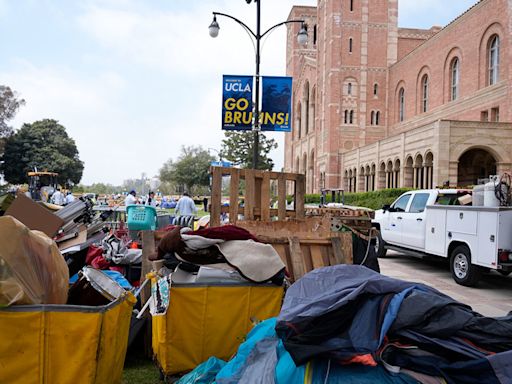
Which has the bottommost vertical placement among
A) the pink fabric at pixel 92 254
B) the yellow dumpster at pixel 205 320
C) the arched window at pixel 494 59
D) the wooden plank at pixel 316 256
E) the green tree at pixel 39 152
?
the yellow dumpster at pixel 205 320

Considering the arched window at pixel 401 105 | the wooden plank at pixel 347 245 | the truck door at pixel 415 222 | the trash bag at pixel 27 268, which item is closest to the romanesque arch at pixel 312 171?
the arched window at pixel 401 105

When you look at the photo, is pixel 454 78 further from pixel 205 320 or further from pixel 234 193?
pixel 205 320

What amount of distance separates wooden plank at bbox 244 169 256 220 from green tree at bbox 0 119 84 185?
Result: 66487 millimetres

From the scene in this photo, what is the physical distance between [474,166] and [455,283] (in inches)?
1017

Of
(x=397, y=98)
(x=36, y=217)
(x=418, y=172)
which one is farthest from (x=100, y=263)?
(x=397, y=98)

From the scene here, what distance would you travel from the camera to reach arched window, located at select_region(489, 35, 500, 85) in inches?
1257

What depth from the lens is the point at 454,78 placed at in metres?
38.2

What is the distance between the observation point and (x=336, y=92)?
171ft

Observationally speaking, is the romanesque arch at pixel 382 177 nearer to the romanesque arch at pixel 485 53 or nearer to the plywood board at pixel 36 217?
the romanesque arch at pixel 485 53

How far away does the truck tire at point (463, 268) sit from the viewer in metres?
9.74

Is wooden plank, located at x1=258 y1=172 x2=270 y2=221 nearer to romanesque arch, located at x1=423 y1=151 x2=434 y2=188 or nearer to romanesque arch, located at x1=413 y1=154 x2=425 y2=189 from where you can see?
romanesque arch, located at x1=423 y1=151 x2=434 y2=188

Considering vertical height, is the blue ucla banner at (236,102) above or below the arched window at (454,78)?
below

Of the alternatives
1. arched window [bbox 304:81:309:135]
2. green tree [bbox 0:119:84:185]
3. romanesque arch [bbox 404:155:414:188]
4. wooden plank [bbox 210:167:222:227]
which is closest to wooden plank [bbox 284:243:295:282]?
wooden plank [bbox 210:167:222:227]

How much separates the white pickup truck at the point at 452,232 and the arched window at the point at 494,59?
2330 cm
